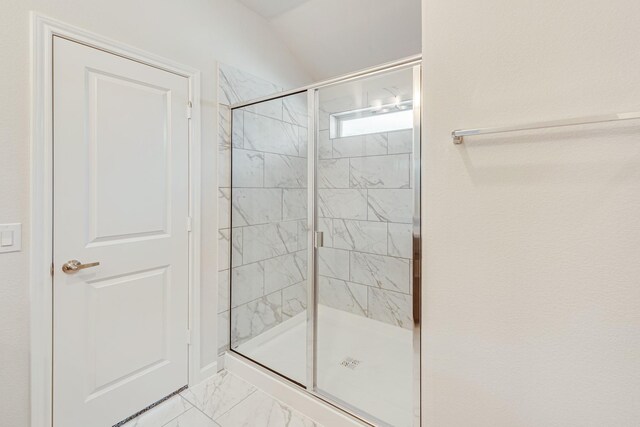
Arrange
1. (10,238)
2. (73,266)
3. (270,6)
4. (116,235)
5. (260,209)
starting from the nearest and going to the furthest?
(10,238) → (73,266) → (116,235) → (270,6) → (260,209)

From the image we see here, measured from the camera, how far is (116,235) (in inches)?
62.5

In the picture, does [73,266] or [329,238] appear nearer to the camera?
[73,266]

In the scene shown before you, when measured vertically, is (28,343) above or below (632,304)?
below

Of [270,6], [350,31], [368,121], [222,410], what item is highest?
[270,6]

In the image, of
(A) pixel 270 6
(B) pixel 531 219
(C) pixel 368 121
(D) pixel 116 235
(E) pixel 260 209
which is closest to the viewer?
(B) pixel 531 219

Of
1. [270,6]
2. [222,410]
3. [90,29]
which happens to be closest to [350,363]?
[222,410]

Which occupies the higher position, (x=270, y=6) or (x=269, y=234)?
(x=270, y=6)

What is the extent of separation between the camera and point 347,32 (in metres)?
2.42

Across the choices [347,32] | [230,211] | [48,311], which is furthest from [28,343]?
[347,32]

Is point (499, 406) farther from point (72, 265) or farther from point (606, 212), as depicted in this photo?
point (72, 265)

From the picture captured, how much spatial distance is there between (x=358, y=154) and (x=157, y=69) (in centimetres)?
165

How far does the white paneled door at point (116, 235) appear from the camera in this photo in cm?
142

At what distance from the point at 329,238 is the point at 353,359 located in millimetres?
1043

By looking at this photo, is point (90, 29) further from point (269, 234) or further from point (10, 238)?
point (269, 234)
